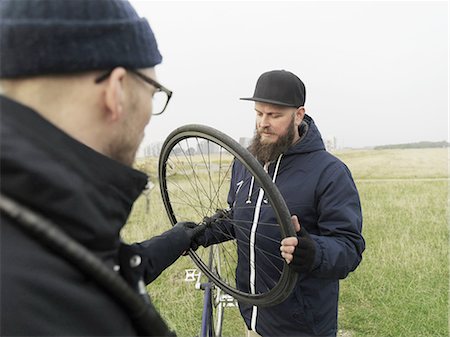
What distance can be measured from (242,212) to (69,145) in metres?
1.79

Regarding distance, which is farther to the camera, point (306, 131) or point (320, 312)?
point (306, 131)

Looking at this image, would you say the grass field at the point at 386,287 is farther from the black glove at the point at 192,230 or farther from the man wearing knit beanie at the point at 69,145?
the man wearing knit beanie at the point at 69,145

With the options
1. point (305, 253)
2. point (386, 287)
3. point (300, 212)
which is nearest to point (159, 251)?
point (305, 253)

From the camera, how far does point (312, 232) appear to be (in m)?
2.32

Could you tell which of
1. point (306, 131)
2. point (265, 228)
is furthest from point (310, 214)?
point (306, 131)

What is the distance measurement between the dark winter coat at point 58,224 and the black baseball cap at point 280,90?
1.79m

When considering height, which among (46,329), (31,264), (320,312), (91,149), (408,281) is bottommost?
(408,281)

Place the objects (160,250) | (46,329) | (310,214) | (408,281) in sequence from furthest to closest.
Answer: (408,281), (310,214), (160,250), (46,329)

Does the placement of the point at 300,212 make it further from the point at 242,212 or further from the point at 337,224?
the point at 242,212

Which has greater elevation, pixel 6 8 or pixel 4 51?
pixel 6 8

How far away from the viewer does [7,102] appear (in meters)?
0.81

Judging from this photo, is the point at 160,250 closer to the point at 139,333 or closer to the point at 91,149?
the point at 139,333

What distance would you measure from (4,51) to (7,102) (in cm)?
14

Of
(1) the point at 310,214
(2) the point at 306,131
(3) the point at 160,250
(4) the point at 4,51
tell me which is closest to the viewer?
(4) the point at 4,51
